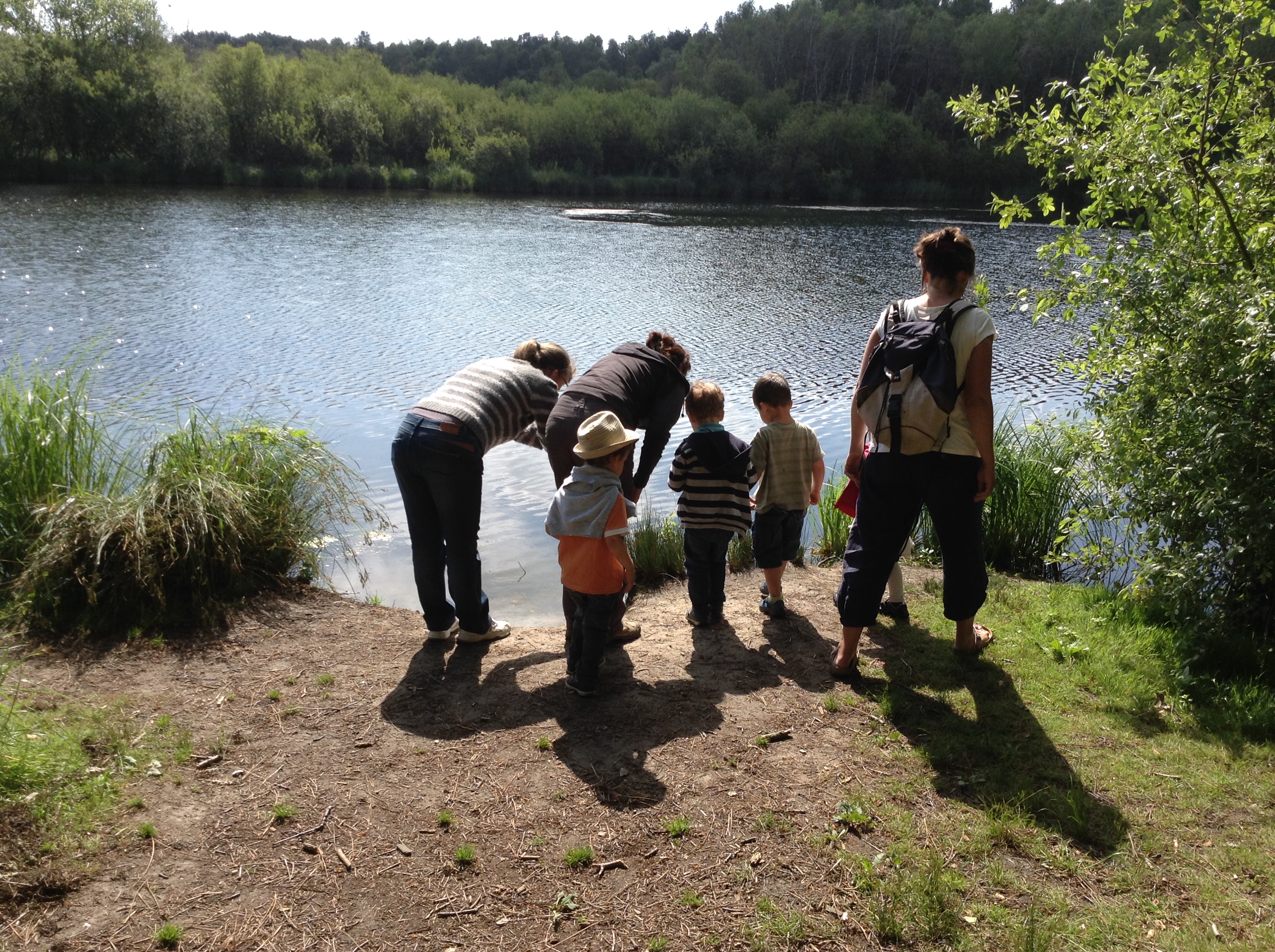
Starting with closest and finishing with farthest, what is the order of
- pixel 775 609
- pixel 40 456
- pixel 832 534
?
pixel 775 609 → pixel 40 456 → pixel 832 534

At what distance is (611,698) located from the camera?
417cm

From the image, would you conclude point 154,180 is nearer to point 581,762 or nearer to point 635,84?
point 581,762

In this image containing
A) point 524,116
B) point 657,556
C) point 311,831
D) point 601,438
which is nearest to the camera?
point 311,831

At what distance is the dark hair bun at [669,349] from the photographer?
189 inches

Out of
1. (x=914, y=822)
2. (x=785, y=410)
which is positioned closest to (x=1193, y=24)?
(x=785, y=410)

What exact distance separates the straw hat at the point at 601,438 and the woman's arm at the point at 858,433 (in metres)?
1.03

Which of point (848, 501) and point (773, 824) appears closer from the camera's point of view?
point (773, 824)

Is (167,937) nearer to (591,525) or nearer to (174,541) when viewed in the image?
(591,525)

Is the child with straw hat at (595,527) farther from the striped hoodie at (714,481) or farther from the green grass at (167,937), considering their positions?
the green grass at (167,937)

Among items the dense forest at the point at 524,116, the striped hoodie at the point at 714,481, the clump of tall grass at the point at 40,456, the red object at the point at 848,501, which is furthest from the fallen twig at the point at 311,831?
the dense forest at the point at 524,116

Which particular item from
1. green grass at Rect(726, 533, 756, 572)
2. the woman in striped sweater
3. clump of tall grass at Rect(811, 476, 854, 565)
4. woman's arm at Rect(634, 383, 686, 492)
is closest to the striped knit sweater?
the woman in striped sweater

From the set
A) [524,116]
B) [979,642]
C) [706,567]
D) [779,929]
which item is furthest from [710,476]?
[524,116]

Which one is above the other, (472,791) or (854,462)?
(854,462)

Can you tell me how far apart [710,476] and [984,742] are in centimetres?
182
